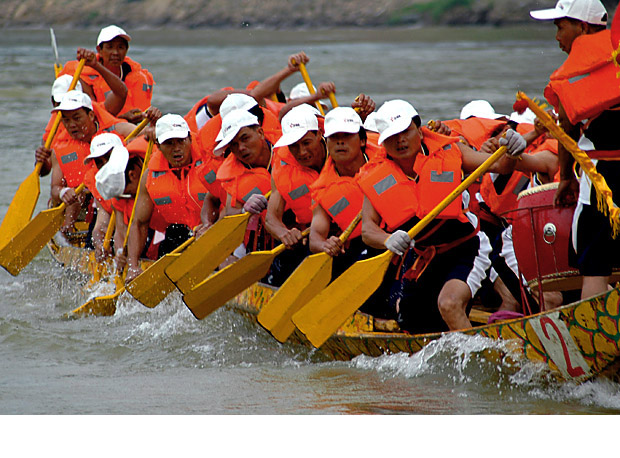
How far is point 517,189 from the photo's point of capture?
6.25 meters

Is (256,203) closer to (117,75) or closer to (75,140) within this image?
(75,140)

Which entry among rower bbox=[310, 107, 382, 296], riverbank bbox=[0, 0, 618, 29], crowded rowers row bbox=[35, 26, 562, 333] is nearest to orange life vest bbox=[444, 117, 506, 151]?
crowded rowers row bbox=[35, 26, 562, 333]

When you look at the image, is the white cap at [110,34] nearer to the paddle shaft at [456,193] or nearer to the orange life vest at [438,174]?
the orange life vest at [438,174]

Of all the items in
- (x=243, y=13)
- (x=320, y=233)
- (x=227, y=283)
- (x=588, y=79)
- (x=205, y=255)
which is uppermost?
(x=588, y=79)

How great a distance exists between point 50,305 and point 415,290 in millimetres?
3813

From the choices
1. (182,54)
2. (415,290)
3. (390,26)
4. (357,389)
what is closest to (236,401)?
(357,389)

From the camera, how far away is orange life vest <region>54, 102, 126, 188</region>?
845 centimetres

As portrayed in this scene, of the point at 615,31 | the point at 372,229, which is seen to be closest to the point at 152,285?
the point at 372,229

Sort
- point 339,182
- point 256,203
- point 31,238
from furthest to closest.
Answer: point 31,238 → point 256,203 → point 339,182

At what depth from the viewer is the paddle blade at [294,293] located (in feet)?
18.7

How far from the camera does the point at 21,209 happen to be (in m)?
8.89

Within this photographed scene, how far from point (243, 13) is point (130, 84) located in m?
27.2

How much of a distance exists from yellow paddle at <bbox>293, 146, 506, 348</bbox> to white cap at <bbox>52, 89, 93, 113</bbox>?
3523 millimetres

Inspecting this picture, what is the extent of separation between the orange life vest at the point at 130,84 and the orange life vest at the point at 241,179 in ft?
10.3
